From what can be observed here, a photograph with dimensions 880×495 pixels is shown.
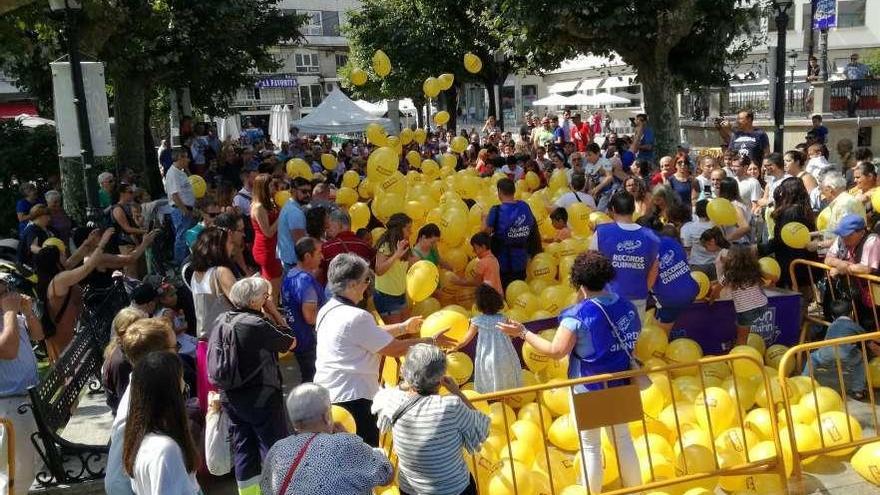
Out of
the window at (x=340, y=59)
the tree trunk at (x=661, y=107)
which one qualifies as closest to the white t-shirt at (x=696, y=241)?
the tree trunk at (x=661, y=107)

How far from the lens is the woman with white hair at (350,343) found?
4.26 m

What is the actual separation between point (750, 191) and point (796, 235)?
7.34 ft

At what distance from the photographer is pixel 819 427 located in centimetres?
473

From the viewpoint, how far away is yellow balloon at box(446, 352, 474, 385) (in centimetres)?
551

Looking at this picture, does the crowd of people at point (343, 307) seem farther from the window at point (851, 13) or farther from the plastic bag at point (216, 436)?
the window at point (851, 13)

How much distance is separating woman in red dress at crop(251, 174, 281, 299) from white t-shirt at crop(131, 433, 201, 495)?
4.80 m

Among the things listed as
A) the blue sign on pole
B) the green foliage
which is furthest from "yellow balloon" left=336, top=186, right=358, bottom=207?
the blue sign on pole

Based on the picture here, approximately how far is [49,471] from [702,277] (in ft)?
17.9

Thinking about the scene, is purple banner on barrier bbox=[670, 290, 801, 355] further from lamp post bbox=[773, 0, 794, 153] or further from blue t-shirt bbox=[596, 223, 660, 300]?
lamp post bbox=[773, 0, 794, 153]

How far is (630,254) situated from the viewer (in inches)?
214

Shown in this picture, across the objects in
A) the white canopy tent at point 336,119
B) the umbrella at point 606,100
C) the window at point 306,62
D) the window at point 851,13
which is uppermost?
the window at point 306,62

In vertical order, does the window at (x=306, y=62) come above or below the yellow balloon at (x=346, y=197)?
above

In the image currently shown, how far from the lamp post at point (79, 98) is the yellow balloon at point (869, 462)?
8.09 metres

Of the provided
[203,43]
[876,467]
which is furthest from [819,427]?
[203,43]
